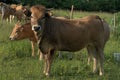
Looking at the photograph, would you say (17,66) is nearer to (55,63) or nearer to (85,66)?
(55,63)

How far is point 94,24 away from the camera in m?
13.9

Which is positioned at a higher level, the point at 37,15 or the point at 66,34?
the point at 37,15

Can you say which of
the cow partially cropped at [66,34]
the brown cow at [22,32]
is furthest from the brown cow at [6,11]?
the cow partially cropped at [66,34]

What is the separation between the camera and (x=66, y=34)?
43.7ft

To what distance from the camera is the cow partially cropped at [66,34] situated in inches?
504

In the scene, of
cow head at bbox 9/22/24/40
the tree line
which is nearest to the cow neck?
cow head at bbox 9/22/24/40

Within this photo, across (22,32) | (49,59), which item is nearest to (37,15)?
(49,59)

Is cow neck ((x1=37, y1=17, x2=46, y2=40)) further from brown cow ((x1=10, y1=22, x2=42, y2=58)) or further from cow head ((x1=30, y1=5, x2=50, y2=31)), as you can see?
brown cow ((x1=10, y1=22, x2=42, y2=58))

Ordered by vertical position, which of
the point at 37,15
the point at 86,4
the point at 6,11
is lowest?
the point at 86,4

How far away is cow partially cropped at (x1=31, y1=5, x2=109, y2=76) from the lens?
12797 millimetres

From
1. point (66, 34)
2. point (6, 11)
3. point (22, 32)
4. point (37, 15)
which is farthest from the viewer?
point (6, 11)

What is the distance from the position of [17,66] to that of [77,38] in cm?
253

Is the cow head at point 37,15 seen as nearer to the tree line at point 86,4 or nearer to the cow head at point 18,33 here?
the cow head at point 18,33

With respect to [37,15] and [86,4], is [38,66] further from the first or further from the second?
[86,4]
